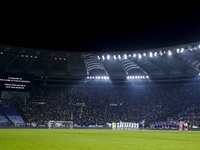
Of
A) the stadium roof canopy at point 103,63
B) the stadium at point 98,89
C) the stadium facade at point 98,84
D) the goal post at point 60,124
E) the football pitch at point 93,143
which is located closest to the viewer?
the football pitch at point 93,143

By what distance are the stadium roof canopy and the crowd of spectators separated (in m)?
5.60

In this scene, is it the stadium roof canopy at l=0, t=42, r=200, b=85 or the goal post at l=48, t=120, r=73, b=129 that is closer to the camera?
the stadium roof canopy at l=0, t=42, r=200, b=85

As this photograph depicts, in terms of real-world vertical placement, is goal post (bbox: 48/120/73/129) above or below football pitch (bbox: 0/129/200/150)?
below

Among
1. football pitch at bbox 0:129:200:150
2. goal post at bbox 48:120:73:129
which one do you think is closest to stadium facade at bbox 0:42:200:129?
goal post at bbox 48:120:73:129

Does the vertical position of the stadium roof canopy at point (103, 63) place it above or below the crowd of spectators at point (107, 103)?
above

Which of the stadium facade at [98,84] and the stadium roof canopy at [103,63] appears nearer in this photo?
the stadium roof canopy at [103,63]

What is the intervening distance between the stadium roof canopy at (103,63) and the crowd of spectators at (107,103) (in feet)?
18.4

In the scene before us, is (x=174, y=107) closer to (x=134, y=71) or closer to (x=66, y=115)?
(x=134, y=71)

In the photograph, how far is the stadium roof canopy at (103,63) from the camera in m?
52.9

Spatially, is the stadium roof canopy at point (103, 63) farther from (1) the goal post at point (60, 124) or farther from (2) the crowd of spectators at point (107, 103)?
(1) the goal post at point (60, 124)

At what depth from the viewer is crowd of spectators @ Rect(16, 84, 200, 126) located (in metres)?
65.0

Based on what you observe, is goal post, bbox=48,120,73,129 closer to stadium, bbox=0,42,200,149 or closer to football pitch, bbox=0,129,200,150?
stadium, bbox=0,42,200,149

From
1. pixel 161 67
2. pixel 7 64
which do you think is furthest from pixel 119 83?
pixel 7 64

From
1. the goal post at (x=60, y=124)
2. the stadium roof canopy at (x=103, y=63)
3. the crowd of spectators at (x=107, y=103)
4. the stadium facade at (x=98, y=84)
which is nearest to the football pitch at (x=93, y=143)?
the stadium roof canopy at (x=103, y=63)
